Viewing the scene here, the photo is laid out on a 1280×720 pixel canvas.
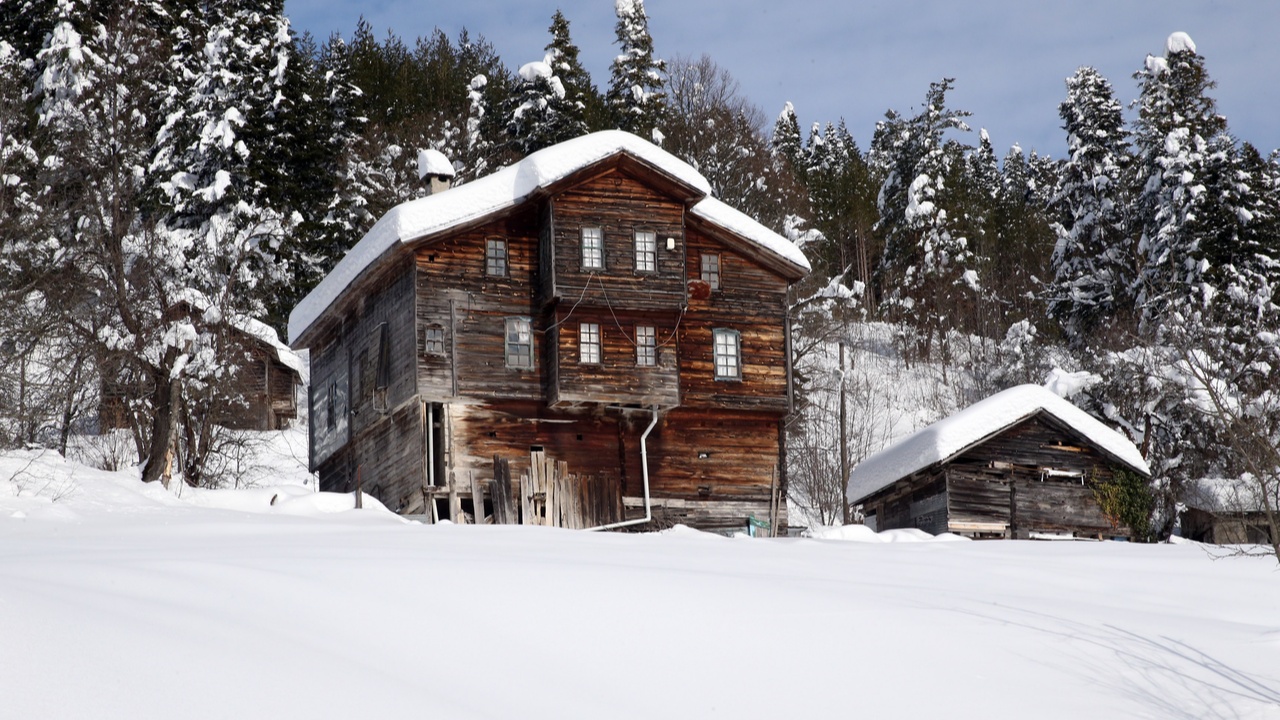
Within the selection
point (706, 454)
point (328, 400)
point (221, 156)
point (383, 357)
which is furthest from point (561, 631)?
point (221, 156)

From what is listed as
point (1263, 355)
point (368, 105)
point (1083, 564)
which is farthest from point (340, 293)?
point (368, 105)

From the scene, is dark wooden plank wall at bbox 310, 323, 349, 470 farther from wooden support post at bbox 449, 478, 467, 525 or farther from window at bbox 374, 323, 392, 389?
wooden support post at bbox 449, 478, 467, 525

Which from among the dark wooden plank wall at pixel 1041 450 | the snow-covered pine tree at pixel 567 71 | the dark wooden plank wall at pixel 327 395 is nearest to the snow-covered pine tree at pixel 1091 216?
the dark wooden plank wall at pixel 1041 450

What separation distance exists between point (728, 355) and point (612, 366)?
→ 10.7 ft

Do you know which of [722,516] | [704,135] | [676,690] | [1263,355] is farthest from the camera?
[704,135]

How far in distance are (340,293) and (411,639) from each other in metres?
22.6

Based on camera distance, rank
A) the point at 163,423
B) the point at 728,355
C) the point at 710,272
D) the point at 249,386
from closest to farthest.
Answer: the point at 163,423, the point at 728,355, the point at 710,272, the point at 249,386

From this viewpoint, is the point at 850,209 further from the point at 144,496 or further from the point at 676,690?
the point at 676,690

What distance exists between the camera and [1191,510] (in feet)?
148

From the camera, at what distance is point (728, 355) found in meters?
32.2

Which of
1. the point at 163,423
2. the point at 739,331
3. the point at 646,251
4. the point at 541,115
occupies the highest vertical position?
the point at 541,115

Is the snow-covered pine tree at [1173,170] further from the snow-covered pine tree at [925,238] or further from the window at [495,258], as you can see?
the window at [495,258]

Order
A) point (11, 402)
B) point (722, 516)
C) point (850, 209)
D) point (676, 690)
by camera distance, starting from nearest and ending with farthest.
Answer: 1. point (676, 690)
2. point (11, 402)
3. point (722, 516)
4. point (850, 209)

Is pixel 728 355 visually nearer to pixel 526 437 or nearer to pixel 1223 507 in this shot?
pixel 526 437
